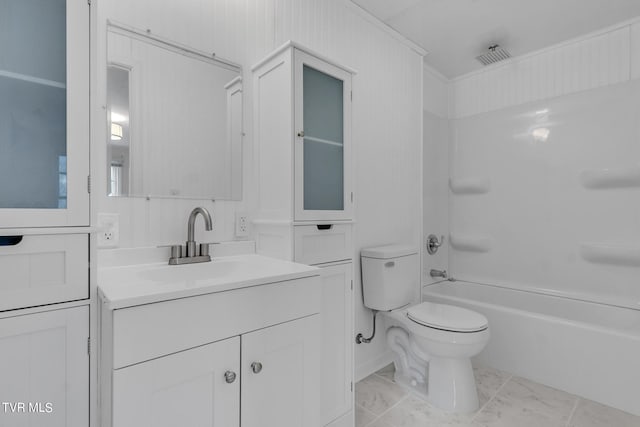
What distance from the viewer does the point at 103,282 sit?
0.92m

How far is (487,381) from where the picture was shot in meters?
2.00

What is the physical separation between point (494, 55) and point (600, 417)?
8.62 ft

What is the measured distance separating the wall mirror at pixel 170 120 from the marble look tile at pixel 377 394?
55.1 inches

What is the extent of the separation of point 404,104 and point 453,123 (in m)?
0.93

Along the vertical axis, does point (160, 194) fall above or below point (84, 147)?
below

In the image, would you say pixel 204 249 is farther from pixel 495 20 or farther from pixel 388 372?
pixel 495 20

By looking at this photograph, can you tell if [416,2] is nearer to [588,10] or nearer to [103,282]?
[588,10]

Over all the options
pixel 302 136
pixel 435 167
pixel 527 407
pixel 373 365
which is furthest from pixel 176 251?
pixel 435 167

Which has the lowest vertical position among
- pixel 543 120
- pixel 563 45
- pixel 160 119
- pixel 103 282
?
pixel 103 282

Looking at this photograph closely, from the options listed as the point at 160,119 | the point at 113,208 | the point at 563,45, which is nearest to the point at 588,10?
the point at 563,45

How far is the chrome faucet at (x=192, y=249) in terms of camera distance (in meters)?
1.25

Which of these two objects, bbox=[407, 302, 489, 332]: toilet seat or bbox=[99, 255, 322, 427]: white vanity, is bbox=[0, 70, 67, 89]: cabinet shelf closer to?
bbox=[99, 255, 322, 427]: white vanity

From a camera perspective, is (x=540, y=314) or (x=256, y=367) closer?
(x=256, y=367)

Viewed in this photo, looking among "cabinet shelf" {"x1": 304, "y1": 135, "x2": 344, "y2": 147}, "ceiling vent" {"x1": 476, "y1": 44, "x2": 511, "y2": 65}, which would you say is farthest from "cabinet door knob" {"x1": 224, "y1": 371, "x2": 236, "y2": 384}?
"ceiling vent" {"x1": 476, "y1": 44, "x2": 511, "y2": 65}
